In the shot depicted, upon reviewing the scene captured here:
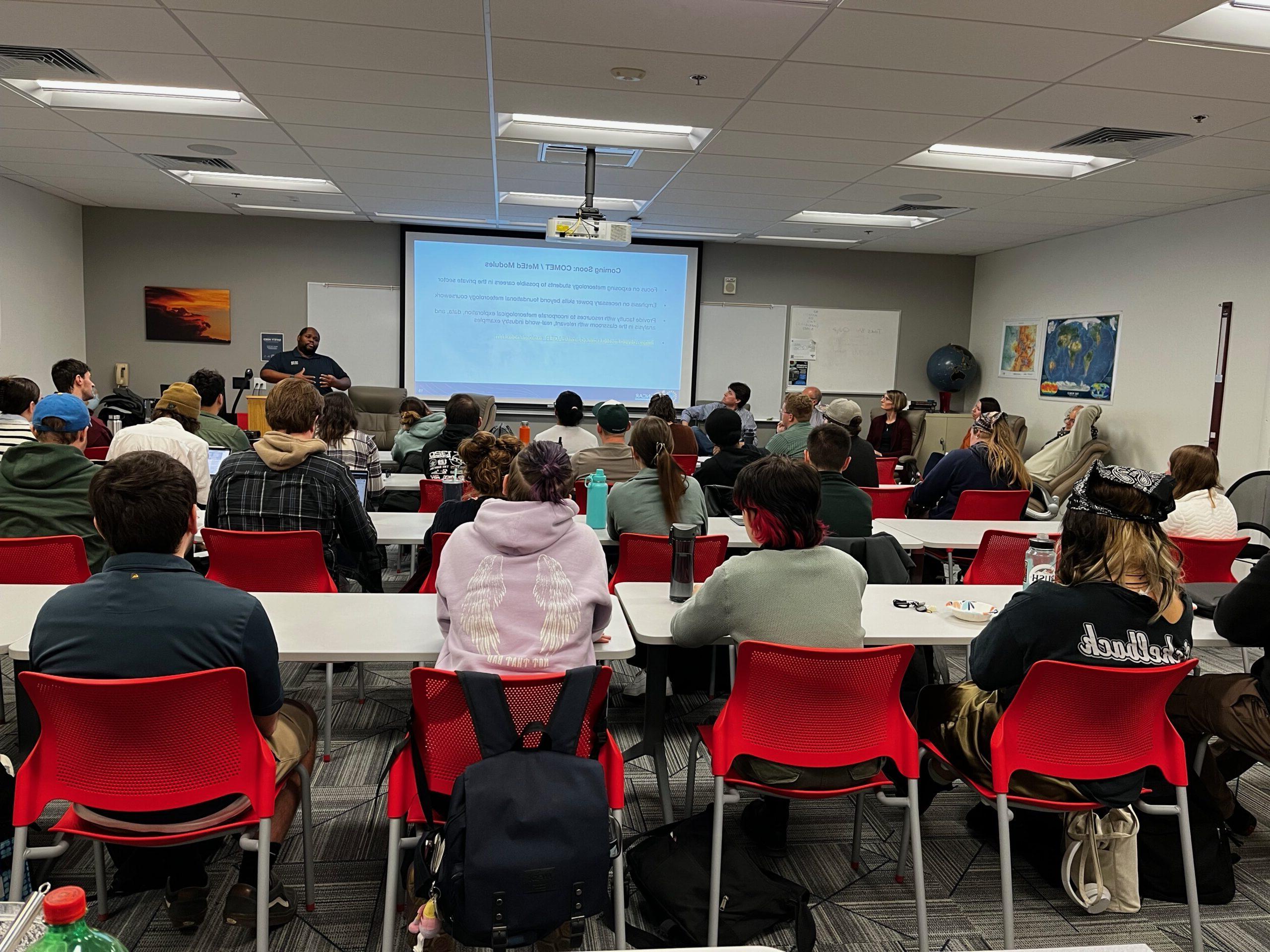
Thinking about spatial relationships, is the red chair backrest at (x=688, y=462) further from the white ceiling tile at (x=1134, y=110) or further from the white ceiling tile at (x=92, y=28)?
the white ceiling tile at (x=92, y=28)

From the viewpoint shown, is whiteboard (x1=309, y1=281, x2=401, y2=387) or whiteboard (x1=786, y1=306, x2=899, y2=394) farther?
whiteboard (x1=786, y1=306, x2=899, y2=394)

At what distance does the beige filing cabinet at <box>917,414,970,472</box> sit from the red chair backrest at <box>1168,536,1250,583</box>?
20.1ft

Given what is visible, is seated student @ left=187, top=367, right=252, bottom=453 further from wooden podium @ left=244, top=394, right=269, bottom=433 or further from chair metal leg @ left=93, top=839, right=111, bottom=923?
chair metal leg @ left=93, top=839, right=111, bottom=923

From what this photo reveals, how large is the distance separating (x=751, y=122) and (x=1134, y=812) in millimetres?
3911

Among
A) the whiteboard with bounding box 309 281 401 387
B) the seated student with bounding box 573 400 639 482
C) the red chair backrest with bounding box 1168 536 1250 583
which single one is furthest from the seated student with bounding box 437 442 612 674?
the whiteboard with bounding box 309 281 401 387

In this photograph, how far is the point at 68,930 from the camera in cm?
80

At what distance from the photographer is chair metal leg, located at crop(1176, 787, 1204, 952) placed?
2.26m

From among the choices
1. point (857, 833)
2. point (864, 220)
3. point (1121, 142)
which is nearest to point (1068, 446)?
point (864, 220)

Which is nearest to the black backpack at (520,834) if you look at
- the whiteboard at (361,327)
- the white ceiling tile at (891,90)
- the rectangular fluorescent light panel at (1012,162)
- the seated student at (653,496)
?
the seated student at (653,496)

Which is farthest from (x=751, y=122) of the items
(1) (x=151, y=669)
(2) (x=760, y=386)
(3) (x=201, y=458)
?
(2) (x=760, y=386)

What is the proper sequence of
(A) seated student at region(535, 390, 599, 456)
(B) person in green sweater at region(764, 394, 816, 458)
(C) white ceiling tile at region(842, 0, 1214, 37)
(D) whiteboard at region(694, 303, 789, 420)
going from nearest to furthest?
1. (C) white ceiling tile at region(842, 0, 1214, 37)
2. (A) seated student at region(535, 390, 599, 456)
3. (B) person in green sweater at region(764, 394, 816, 458)
4. (D) whiteboard at region(694, 303, 789, 420)

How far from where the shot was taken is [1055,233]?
335 inches

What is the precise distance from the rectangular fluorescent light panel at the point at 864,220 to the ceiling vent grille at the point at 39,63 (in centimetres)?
547

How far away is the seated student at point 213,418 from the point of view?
187 inches
